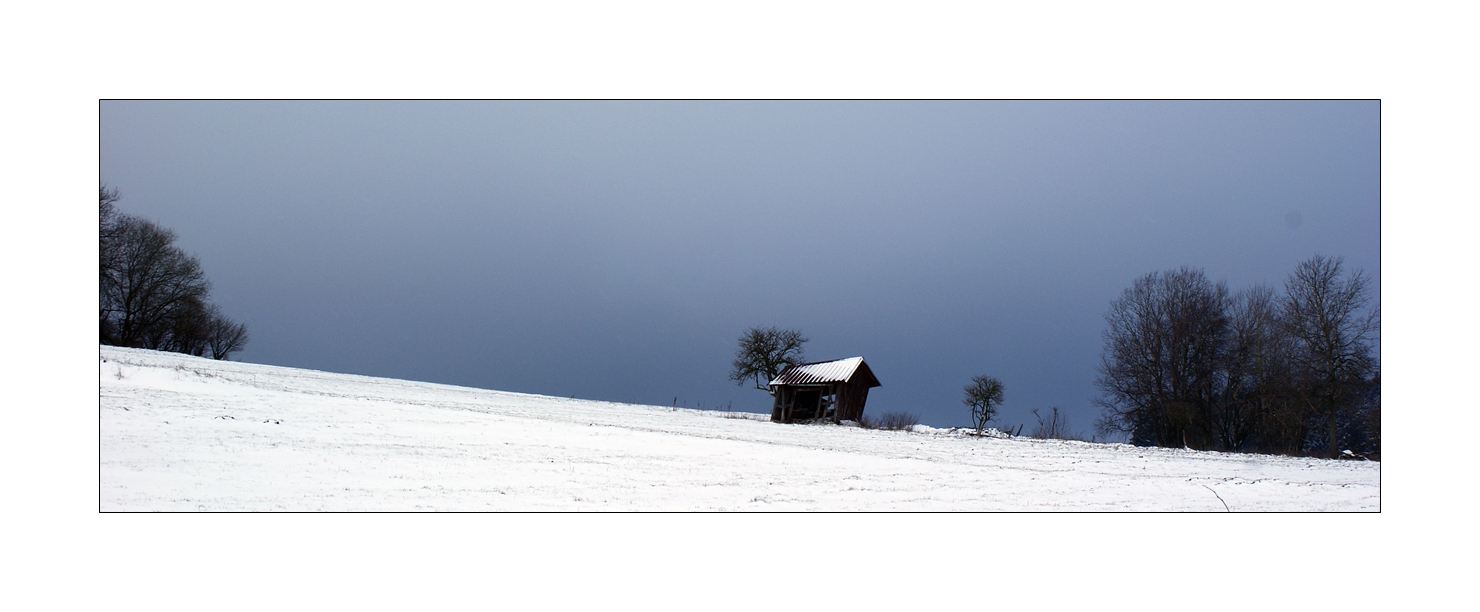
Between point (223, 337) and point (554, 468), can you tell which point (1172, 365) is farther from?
point (223, 337)

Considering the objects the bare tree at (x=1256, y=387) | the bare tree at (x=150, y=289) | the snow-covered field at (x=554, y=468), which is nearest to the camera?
the snow-covered field at (x=554, y=468)

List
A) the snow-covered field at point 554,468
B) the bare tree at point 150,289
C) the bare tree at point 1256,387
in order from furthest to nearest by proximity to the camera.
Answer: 1. the bare tree at point 150,289
2. the bare tree at point 1256,387
3. the snow-covered field at point 554,468

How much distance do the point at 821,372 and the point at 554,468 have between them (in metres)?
18.5

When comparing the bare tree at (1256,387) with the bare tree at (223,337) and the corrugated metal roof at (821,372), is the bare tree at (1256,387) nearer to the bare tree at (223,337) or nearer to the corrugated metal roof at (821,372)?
the corrugated metal roof at (821,372)

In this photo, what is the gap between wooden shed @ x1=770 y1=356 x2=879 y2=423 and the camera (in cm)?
2708

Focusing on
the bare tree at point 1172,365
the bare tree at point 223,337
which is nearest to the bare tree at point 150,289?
the bare tree at point 223,337

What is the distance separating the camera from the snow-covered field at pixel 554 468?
9.61 meters

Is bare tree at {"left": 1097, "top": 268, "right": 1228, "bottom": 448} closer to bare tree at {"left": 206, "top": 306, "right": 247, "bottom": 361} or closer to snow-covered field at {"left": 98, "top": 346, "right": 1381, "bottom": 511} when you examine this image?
snow-covered field at {"left": 98, "top": 346, "right": 1381, "bottom": 511}

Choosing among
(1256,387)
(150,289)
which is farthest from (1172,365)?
(150,289)

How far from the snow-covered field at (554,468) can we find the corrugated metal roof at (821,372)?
10.7 metres

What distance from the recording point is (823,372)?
93.2ft
